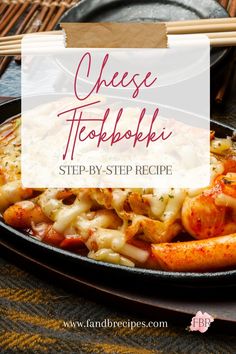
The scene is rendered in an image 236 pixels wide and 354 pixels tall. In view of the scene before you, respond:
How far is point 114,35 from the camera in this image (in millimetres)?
2391

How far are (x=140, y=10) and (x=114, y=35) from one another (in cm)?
96

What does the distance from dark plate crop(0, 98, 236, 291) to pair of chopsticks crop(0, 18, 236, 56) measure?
965mm

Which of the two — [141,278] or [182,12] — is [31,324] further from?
[182,12]

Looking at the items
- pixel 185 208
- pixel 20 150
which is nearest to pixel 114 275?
pixel 185 208

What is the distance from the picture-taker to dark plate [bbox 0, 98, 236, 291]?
1.61 meters

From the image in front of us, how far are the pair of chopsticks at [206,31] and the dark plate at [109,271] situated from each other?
965 millimetres

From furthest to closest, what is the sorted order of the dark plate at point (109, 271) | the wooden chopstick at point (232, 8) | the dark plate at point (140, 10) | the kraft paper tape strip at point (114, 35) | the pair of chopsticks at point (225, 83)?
the wooden chopstick at point (232, 8) → the dark plate at point (140, 10) → the pair of chopsticks at point (225, 83) → the kraft paper tape strip at point (114, 35) → the dark plate at point (109, 271)

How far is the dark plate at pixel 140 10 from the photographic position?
3146 mm

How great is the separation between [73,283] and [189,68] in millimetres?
1306

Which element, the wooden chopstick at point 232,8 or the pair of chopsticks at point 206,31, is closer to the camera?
the pair of chopsticks at point 206,31
